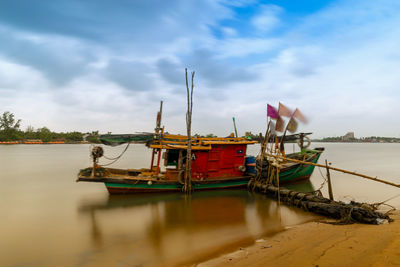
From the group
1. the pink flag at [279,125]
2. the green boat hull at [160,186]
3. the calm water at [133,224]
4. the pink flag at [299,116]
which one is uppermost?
the pink flag at [299,116]

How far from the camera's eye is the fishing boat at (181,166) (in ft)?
36.0

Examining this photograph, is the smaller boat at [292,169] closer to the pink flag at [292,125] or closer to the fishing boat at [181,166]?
the fishing boat at [181,166]

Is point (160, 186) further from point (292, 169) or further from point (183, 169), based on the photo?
point (292, 169)

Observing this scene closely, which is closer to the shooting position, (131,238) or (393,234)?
(393,234)

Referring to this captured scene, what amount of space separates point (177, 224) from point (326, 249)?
16.3 feet

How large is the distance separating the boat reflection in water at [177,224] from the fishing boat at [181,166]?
2.16 ft

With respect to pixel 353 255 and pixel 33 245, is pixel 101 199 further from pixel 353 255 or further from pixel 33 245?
pixel 353 255

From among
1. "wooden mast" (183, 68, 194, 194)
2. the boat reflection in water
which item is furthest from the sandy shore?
"wooden mast" (183, 68, 194, 194)

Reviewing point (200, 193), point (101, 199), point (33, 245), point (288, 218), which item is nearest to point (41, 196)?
point (101, 199)

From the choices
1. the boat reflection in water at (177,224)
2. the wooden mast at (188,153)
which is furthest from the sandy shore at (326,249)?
the wooden mast at (188,153)

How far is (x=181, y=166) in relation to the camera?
38.3ft

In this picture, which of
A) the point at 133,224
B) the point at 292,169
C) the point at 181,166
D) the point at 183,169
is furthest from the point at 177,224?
the point at 292,169

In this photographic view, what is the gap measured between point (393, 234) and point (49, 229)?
10411mm

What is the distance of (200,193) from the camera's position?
39.8 feet
